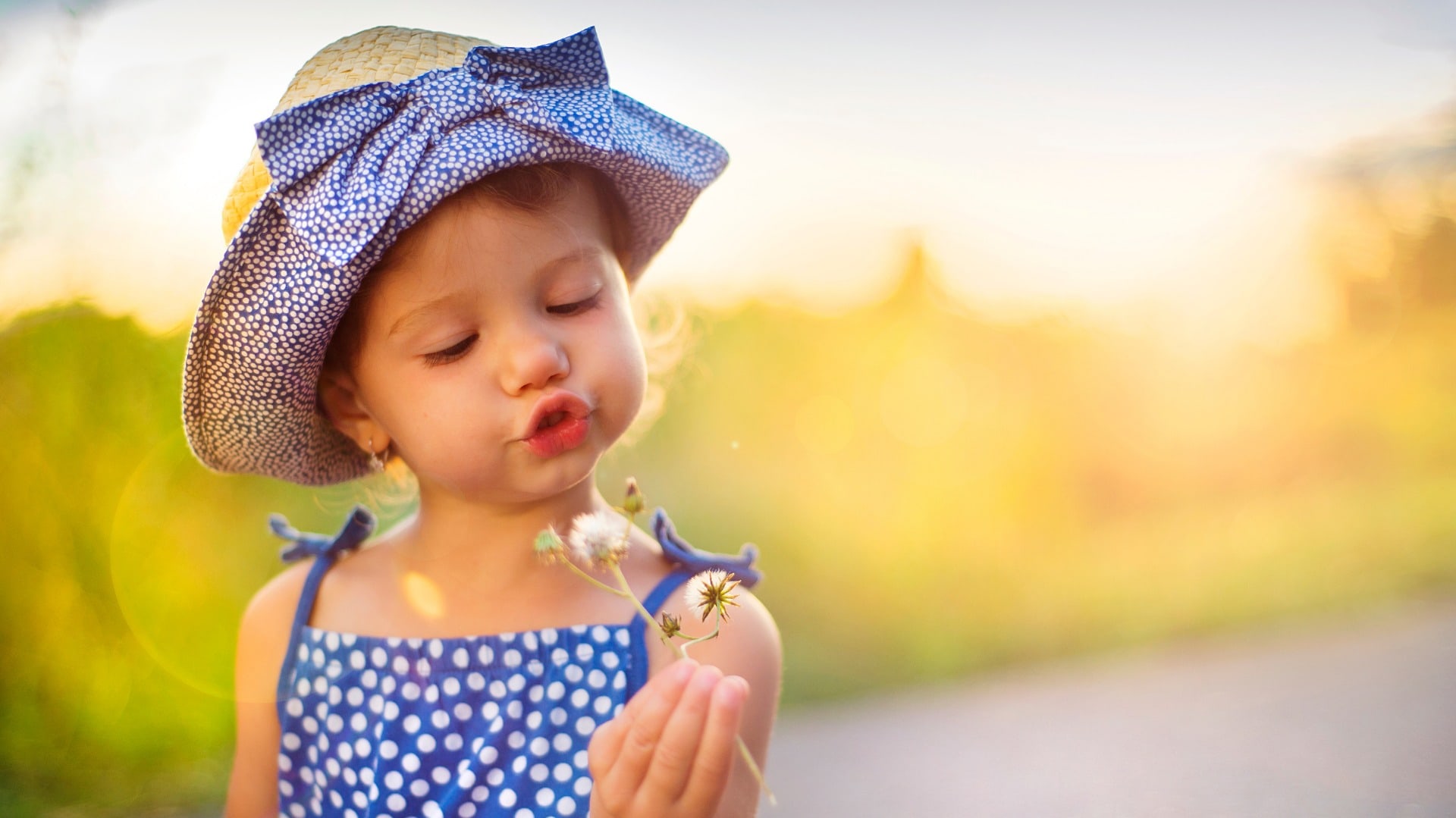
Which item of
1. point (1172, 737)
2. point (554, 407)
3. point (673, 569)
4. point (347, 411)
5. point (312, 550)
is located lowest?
point (1172, 737)

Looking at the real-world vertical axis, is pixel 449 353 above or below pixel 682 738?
above

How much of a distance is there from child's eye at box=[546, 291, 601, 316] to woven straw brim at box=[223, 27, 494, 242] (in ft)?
1.27

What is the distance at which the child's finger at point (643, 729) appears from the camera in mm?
1075

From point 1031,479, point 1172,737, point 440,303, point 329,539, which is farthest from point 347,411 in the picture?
point 1031,479

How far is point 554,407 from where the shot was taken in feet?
4.57

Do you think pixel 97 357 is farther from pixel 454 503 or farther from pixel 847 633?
pixel 847 633

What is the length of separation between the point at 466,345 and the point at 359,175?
0.82ft

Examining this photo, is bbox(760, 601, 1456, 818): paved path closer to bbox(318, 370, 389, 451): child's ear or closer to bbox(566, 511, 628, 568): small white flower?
bbox(318, 370, 389, 451): child's ear

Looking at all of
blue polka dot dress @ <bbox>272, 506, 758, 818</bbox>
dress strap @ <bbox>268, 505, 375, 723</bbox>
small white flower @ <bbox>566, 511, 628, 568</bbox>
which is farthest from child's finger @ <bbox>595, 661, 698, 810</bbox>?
dress strap @ <bbox>268, 505, 375, 723</bbox>

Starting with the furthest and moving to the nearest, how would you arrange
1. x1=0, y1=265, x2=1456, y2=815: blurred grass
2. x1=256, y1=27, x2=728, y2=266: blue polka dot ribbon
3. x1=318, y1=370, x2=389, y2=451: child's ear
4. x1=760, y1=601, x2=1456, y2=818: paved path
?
1. x1=0, y1=265, x2=1456, y2=815: blurred grass
2. x1=760, y1=601, x2=1456, y2=818: paved path
3. x1=318, y1=370, x2=389, y2=451: child's ear
4. x1=256, y1=27, x2=728, y2=266: blue polka dot ribbon

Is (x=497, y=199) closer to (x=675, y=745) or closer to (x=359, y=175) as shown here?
(x=359, y=175)

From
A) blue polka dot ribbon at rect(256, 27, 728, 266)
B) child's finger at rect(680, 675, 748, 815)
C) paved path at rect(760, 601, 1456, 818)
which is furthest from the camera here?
paved path at rect(760, 601, 1456, 818)

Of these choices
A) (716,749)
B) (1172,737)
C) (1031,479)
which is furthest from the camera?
(1031,479)

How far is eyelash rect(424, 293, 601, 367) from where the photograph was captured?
1.41 meters
